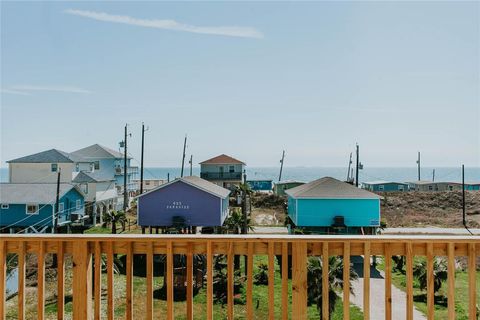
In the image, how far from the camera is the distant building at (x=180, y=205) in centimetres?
2405

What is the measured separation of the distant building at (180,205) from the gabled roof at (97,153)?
1879 centimetres

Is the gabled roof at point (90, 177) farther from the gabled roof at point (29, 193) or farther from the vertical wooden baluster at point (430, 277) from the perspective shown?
the vertical wooden baluster at point (430, 277)

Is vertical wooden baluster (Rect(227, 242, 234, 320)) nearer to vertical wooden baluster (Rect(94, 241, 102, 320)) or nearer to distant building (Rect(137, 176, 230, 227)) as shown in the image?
vertical wooden baluster (Rect(94, 241, 102, 320))

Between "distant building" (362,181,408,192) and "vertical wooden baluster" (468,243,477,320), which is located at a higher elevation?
"vertical wooden baluster" (468,243,477,320)

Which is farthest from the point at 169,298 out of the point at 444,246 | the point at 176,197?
the point at 176,197

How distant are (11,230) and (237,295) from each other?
62.2 ft

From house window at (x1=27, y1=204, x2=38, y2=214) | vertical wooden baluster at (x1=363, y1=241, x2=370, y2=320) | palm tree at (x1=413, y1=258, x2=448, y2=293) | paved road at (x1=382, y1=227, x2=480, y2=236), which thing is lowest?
paved road at (x1=382, y1=227, x2=480, y2=236)

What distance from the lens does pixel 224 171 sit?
149 feet

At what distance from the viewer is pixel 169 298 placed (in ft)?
9.89

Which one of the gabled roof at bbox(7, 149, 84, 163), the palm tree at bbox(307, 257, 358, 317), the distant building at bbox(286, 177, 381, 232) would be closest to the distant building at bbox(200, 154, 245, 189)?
the gabled roof at bbox(7, 149, 84, 163)

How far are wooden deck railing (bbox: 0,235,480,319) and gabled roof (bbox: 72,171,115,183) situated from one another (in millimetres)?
34247

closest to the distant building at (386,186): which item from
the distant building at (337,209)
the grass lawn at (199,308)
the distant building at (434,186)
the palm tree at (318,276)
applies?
the distant building at (434,186)

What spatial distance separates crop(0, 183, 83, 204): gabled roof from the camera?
2700 cm

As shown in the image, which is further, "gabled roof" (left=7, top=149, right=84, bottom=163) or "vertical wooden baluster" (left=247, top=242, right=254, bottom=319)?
"gabled roof" (left=7, top=149, right=84, bottom=163)
